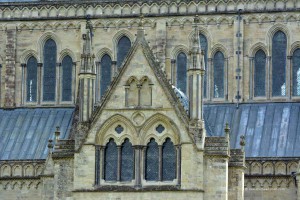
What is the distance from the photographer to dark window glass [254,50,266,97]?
7125 centimetres

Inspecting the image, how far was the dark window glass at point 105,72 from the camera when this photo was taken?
72562mm

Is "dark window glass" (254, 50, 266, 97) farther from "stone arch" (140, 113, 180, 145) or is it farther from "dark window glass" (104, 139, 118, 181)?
"dark window glass" (104, 139, 118, 181)

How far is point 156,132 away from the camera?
60.2 metres

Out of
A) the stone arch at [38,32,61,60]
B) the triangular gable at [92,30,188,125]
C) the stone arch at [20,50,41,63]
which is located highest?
the stone arch at [38,32,61,60]

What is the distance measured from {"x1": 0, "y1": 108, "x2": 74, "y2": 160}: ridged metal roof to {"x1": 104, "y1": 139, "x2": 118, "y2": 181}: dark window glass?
9582mm

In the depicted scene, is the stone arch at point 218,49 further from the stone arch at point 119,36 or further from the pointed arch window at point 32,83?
the pointed arch window at point 32,83

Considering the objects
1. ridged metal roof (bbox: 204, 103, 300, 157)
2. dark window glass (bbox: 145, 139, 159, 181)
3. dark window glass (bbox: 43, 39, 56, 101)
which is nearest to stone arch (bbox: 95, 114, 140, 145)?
dark window glass (bbox: 145, 139, 159, 181)

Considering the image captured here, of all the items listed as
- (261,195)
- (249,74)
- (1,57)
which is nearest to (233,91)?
(249,74)

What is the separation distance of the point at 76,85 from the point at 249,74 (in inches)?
326

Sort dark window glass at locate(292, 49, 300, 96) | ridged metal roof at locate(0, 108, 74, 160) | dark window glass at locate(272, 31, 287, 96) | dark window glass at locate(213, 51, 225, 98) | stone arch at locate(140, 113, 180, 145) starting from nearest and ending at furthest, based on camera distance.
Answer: stone arch at locate(140, 113, 180, 145) < ridged metal roof at locate(0, 108, 74, 160) < dark window glass at locate(292, 49, 300, 96) < dark window glass at locate(272, 31, 287, 96) < dark window glass at locate(213, 51, 225, 98)

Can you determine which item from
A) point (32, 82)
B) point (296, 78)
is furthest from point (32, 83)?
point (296, 78)

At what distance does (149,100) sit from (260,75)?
Answer: 12242 millimetres

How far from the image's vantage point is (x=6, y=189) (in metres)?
69.3

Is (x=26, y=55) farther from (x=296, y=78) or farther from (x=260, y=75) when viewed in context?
(x=296, y=78)
